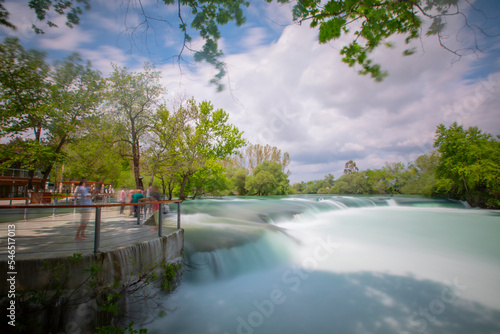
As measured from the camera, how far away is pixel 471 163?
18.8 metres

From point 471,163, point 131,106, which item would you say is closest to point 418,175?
point 471,163

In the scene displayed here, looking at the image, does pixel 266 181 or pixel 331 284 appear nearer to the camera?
pixel 331 284

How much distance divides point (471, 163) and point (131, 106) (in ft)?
91.2

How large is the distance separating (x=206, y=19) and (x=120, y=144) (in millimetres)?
14171

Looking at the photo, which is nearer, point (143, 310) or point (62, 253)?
point (62, 253)

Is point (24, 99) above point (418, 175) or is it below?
above

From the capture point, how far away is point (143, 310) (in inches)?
160

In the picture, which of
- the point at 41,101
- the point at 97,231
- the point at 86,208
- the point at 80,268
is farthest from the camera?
the point at 41,101

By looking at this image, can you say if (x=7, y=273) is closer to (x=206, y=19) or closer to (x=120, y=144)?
(x=206, y=19)

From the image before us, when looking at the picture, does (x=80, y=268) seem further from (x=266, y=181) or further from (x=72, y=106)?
(x=266, y=181)

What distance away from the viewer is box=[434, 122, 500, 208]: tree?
17.9 m

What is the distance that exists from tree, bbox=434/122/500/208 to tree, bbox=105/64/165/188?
83.4ft

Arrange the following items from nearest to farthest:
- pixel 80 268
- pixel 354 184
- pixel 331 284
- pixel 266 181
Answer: pixel 80 268
pixel 331 284
pixel 266 181
pixel 354 184

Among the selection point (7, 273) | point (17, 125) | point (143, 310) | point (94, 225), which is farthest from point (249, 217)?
point (17, 125)
